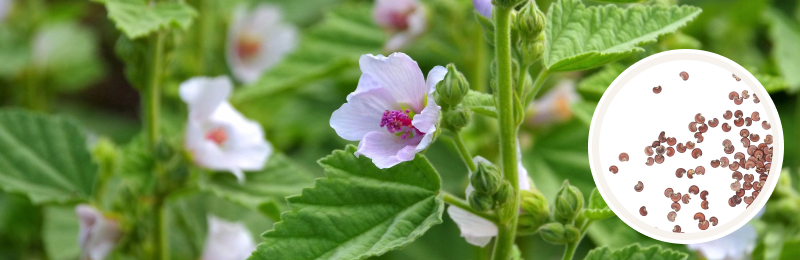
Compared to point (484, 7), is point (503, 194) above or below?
below

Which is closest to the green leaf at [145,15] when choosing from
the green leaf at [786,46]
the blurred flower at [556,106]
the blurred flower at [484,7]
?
the blurred flower at [484,7]

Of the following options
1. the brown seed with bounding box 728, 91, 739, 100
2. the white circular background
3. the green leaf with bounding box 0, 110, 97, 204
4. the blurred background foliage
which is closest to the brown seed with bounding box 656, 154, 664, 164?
the white circular background

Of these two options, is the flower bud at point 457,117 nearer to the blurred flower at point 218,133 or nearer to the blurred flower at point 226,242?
the blurred flower at point 218,133

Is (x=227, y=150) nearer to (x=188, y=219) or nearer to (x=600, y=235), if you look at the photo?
(x=188, y=219)

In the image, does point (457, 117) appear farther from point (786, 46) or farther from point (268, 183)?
point (786, 46)

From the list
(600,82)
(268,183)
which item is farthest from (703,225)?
(268,183)

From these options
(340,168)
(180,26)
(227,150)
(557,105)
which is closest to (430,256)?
(557,105)
